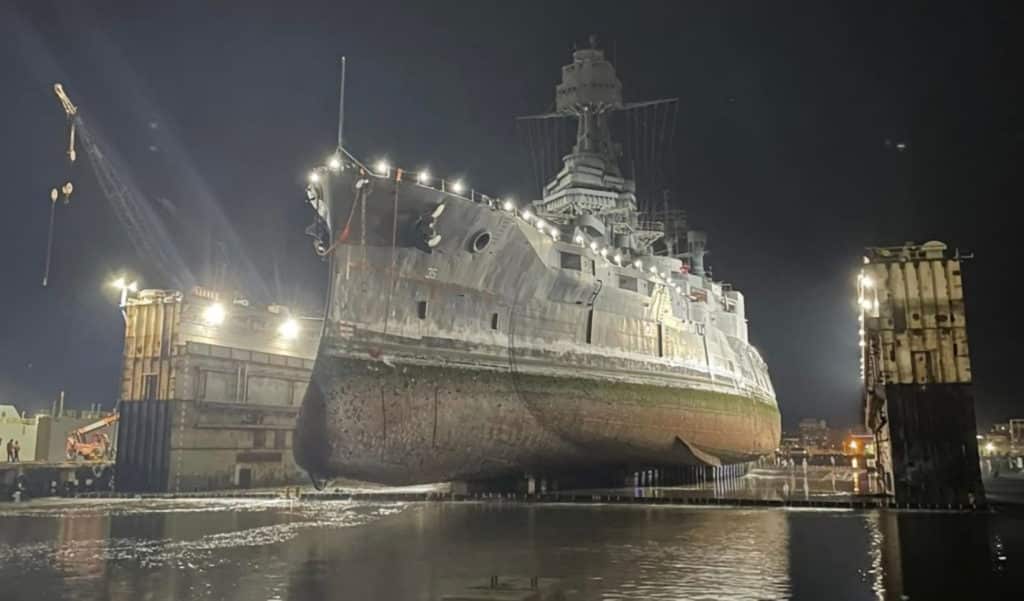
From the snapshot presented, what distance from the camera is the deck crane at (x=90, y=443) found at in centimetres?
3500

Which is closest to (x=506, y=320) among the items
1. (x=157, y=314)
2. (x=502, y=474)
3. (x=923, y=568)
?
(x=502, y=474)

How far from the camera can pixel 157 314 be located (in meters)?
29.8

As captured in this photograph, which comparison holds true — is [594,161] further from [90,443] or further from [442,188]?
[90,443]

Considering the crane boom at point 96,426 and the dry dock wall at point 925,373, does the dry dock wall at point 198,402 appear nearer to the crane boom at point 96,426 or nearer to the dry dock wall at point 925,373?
the crane boom at point 96,426

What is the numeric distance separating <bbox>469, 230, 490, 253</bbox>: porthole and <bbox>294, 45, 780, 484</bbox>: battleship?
7 centimetres

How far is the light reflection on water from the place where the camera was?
9.67m

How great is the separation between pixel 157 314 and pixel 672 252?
116 feet

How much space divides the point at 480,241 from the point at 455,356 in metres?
3.75

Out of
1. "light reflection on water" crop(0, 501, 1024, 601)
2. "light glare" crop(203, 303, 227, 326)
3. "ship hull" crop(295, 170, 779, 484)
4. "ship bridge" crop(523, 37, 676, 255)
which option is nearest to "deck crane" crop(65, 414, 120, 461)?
→ "light glare" crop(203, 303, 227, 326)

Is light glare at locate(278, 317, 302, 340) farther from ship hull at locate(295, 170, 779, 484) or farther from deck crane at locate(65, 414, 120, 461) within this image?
ship hull at locate(295, 170, 779, 484)

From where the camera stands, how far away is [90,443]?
35.9m

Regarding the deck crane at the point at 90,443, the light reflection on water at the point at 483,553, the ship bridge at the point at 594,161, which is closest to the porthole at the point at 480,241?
the light reflection on water at the point at 483,553

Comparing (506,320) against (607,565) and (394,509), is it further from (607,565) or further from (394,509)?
(607,565)

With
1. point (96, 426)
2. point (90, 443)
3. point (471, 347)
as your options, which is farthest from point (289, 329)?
point (471, 347)
